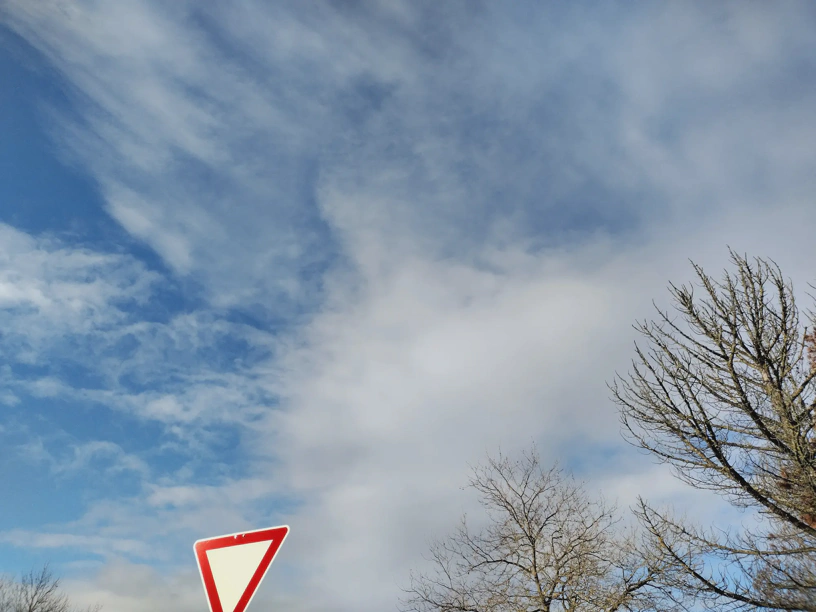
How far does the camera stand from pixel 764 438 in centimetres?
848

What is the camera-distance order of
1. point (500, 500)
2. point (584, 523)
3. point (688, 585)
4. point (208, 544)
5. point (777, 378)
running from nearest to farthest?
1. point (208, 544)
2. point (777, 378)
3. point (688, 585)
4. point (584, 523)
5. point (500, 500)

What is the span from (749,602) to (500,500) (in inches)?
392

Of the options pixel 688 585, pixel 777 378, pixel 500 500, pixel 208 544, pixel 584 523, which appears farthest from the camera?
pixel 500 500

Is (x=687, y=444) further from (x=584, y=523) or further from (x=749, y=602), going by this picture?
(x=584, y=523)

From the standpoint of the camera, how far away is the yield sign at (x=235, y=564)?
3.73 meters

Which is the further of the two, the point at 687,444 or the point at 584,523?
the point at 584,523

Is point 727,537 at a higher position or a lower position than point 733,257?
Result: lower

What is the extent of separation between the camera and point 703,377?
29.5ft

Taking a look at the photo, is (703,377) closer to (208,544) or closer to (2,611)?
(208,544)

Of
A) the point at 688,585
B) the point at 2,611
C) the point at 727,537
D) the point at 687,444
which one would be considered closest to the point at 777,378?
the point at 687,444

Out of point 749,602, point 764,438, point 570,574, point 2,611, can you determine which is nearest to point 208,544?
point 764,438

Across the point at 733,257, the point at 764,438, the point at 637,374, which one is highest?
the point at 733,257

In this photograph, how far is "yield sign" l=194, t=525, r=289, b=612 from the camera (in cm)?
373

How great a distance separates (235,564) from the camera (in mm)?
3799
